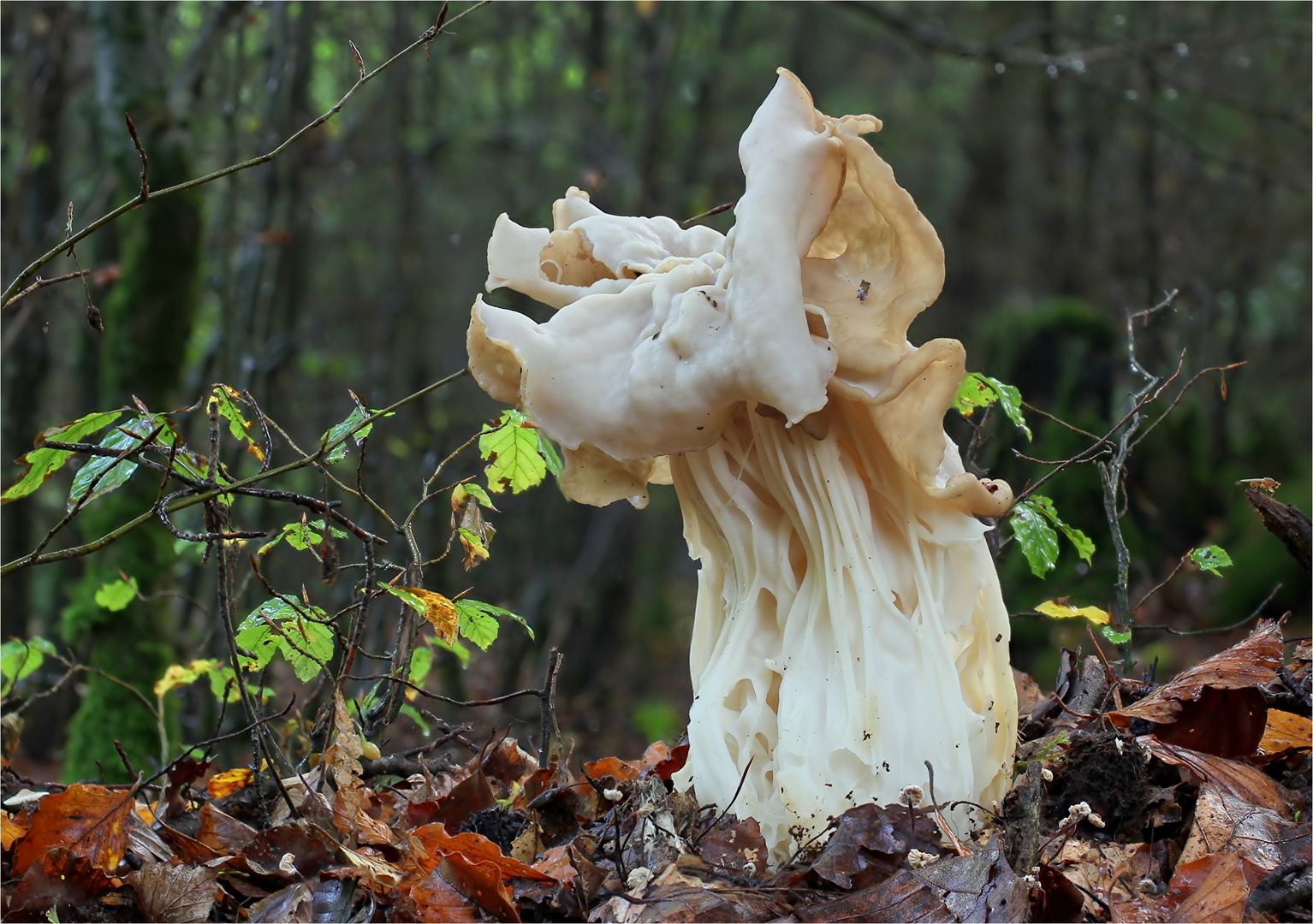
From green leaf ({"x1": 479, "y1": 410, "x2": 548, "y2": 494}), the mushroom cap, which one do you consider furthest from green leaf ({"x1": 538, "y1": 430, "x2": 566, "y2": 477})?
the mushroom cap

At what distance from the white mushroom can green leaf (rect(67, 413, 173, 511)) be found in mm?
800

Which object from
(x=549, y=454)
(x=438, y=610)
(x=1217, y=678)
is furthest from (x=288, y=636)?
(x=1217, y=678)

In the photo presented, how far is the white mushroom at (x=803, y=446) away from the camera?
94.4 inches

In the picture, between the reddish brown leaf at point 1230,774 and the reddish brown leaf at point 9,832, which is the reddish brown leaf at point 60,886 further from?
the reddish brown leaf at point 1230,774

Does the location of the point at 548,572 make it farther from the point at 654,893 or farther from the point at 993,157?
the point at 654,893

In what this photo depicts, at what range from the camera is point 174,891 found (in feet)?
7.43

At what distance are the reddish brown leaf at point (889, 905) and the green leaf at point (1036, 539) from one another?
4.05ft

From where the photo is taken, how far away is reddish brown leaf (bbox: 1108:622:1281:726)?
105 inches

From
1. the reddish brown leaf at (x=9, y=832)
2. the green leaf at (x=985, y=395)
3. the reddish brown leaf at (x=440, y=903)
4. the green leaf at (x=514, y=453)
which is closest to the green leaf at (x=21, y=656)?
the reddish brown leaf at (x=9, y=832)

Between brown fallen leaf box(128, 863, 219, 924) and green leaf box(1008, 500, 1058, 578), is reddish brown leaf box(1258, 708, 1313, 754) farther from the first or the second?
brown fallen leaf box(128, 863, 219, 924)

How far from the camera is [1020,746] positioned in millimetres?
2787

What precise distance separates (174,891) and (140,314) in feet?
16.2

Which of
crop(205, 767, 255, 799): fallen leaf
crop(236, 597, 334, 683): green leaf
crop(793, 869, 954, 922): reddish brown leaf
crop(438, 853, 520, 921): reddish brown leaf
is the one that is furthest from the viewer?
crop(205, 767, 255, 799): fallen leaf

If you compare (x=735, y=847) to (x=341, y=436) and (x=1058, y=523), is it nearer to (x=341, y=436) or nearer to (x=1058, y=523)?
(x=341, y=436)
